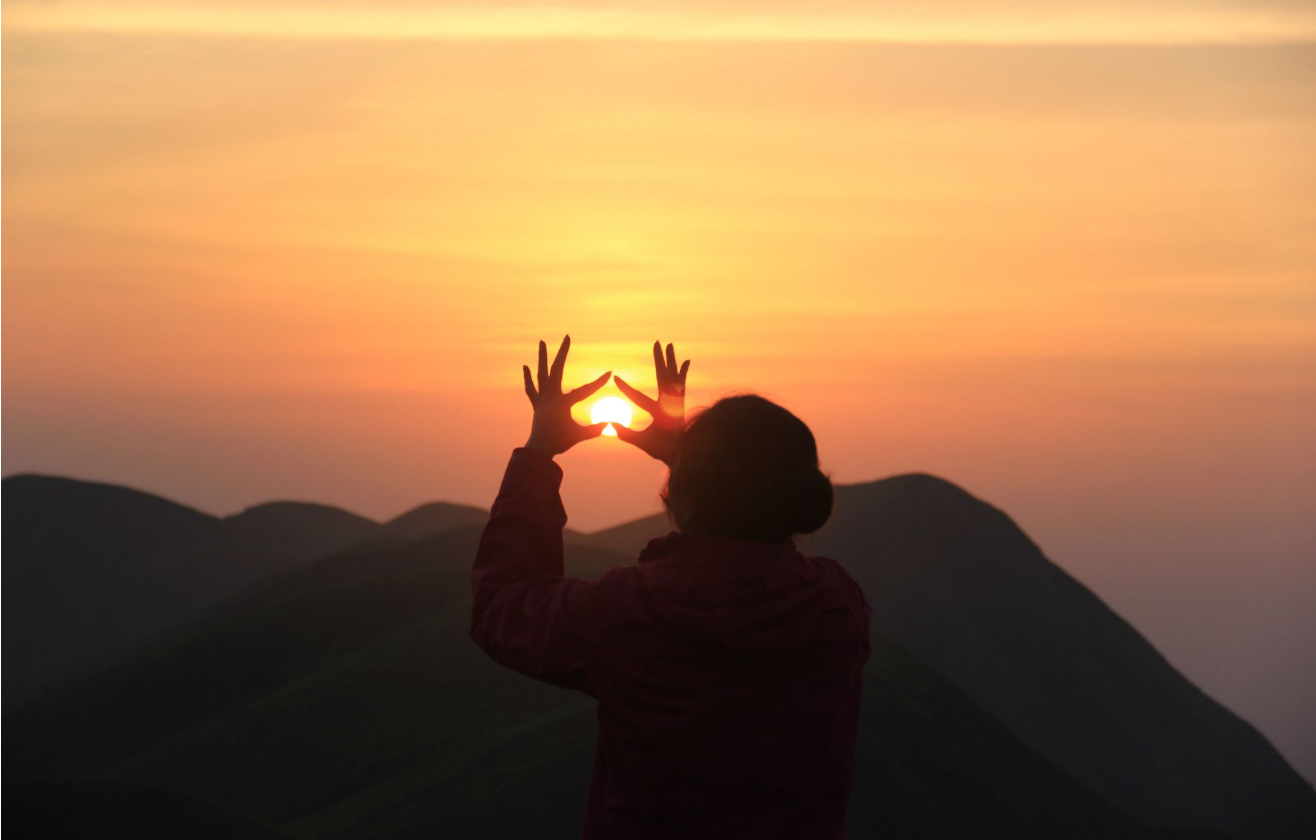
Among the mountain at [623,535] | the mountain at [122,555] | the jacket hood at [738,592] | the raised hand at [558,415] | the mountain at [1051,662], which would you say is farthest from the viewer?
the mountain at [122,555]

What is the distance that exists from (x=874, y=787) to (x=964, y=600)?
115 ft

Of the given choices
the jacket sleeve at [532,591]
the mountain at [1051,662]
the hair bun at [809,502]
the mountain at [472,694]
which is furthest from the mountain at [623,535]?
the hair bun at [809,502]

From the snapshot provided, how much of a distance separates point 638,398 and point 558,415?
272 mm

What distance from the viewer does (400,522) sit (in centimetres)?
7188

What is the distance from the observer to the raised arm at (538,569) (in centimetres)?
290

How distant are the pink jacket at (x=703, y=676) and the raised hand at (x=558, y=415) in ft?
1.52

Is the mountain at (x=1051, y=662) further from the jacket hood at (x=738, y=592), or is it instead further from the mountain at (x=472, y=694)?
the jacket hood at (x=738, y=592)

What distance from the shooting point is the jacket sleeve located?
2896 millimetres

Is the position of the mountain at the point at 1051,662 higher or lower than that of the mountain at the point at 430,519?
lower

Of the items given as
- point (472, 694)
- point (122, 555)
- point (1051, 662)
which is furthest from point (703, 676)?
point (122, 555)

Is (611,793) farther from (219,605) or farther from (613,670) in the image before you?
(219,605)

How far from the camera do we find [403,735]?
3250cm

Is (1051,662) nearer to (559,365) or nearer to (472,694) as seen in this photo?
(472,694)

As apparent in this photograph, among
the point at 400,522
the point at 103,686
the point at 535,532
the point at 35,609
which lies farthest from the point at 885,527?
the point at 535,532
